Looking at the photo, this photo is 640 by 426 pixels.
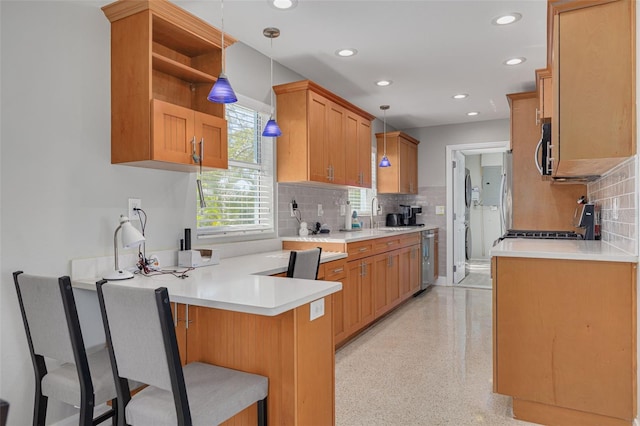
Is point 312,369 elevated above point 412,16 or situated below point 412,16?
below

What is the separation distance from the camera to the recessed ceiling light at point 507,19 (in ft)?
9.64

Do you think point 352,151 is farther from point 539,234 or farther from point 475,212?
point 475,212

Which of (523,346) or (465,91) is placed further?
(465,91)

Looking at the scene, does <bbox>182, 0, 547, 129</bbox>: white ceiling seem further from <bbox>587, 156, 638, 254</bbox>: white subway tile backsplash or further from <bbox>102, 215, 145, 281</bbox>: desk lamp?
<bbox>102, 215, 145, 281</bbox>: desk lamp

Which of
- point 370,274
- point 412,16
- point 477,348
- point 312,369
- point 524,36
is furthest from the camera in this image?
point 370,274

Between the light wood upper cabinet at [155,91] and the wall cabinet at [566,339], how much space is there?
1.93m

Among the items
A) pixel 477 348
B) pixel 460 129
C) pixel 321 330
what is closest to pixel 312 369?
pixel 321 330

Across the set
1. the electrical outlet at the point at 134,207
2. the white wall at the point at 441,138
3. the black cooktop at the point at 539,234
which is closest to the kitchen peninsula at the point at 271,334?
the electrical outlet at the point at 134,207

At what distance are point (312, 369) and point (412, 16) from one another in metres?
2.45

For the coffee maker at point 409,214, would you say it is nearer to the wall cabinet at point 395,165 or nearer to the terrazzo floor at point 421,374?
the wall cabinet at point 395,165

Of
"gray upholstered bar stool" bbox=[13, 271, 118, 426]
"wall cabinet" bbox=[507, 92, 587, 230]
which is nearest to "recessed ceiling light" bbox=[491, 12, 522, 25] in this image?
"wall cabinet" bbox=[507, 92, 587, 230]

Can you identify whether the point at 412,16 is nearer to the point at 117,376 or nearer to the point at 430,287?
the point at 117,376

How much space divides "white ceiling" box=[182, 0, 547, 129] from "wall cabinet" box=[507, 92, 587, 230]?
40 centimetres

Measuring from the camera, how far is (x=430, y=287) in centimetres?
638
